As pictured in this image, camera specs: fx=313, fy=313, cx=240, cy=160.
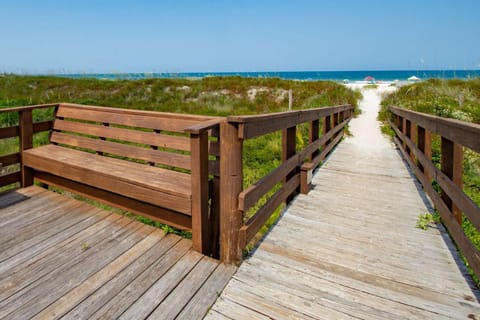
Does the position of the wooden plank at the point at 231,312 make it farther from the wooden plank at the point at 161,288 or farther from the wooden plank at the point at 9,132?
the wooden plank at the point at 9,132

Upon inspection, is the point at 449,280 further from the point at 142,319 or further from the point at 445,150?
the point at 142,319

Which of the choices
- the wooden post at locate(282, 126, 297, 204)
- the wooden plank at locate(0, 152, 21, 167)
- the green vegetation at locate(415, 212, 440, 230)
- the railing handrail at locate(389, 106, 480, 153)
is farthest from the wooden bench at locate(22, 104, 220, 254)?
the green vegetation at locate(415, 212, 440, 230)

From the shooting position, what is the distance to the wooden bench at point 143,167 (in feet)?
8.09

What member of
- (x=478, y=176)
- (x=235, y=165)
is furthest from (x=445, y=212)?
(x=478, y=176)

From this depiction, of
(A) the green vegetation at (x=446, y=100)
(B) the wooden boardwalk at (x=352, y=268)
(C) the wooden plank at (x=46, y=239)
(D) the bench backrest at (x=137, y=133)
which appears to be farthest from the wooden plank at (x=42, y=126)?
(A) the green vegetation at (x=446, y=100)

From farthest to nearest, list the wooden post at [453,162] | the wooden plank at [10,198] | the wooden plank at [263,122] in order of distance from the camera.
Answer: the wooden plank at [10,198] → the wooden post at [453,162] → the wooden plank at [263,122]

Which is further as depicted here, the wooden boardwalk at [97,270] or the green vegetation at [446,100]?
the green vegetation at [446,100]

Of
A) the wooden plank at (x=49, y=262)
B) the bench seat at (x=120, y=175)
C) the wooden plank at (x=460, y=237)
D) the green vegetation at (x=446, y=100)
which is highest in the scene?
the green vegetation at (x=446, y=100)

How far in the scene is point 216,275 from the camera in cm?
224

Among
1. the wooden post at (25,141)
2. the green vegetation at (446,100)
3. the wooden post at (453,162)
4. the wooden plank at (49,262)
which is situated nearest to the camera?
the wooden plank at (49,262)

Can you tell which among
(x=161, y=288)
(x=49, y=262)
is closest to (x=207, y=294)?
(x=161, y=288)

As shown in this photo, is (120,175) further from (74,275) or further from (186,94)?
(186,94)

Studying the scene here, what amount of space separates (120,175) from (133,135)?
2.20ft

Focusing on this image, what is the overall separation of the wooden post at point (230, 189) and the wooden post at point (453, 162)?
1816 mm
